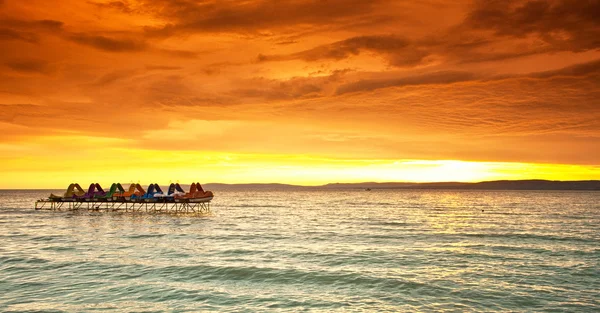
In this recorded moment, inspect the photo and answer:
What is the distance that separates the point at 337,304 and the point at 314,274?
587cm

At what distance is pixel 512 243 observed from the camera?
38.4m

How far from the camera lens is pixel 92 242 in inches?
1499

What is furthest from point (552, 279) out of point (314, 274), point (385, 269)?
point (314, 274)

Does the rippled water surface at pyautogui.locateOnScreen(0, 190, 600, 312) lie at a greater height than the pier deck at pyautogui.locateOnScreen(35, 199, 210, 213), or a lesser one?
lesser

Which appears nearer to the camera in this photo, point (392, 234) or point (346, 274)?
point (346, 274)

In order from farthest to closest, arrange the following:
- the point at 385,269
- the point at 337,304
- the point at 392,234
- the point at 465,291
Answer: the point at 392,234, the point at 385,269, the point at 465,291, the point at 337,304

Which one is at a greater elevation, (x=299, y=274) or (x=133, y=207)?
(x=133, y=207)

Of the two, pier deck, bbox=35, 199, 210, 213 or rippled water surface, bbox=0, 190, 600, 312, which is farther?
pier deck, bbox=35, 199, 210, 213

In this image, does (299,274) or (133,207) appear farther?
(133,207)

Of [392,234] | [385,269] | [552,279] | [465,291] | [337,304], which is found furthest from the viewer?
[392,234]

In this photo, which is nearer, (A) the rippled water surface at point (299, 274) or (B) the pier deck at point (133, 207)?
(A) the rippled water surface at point (299, 274)

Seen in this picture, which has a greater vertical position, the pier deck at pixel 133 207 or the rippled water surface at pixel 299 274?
the pier deck at pixel 133 207

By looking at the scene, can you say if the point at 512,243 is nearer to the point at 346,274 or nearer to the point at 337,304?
the point at 346,274

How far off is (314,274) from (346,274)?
1811 mm
